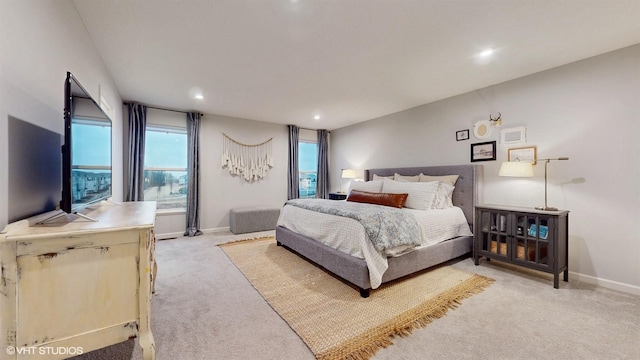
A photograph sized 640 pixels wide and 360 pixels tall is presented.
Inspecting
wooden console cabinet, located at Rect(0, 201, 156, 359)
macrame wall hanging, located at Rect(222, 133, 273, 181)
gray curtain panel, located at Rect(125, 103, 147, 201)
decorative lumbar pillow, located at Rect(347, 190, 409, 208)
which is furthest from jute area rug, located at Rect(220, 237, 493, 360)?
macrame wall hanging, located at Rect(222, 133, 273, 181)

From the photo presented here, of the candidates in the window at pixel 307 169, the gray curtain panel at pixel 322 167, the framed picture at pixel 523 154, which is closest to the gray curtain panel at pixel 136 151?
the window at pixel 307 169

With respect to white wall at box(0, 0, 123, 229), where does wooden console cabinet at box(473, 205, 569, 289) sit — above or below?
below

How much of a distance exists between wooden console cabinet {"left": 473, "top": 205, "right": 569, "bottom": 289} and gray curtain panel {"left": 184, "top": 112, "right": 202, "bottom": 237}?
179 inches

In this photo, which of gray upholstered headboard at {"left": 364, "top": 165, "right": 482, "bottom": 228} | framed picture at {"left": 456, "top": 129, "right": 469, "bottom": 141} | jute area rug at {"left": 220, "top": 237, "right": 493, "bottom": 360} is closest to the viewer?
jute area rug at {"left": 220, "top": 237, "right": 493, "bottom": 360}

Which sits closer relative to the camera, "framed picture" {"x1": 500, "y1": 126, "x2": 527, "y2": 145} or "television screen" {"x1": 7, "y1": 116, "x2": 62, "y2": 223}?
"television screen" {"x1": 7, "y1": 116, "x2": 62, "y2": 223}

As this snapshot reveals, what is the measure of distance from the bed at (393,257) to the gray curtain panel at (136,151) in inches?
98.3

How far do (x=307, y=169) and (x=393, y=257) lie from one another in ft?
13.7

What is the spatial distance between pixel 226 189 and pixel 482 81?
470cm

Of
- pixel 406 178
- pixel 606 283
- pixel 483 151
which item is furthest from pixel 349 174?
pixel 606 283

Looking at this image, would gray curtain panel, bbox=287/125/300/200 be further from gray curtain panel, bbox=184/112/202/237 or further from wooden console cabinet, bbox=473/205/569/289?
wooden console cabinet, bbox=473/205/569/289

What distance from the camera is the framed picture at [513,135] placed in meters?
3.09

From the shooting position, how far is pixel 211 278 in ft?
8.97

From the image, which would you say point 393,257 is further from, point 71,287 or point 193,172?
point 193,172

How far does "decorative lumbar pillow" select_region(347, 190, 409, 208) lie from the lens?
3457mm
